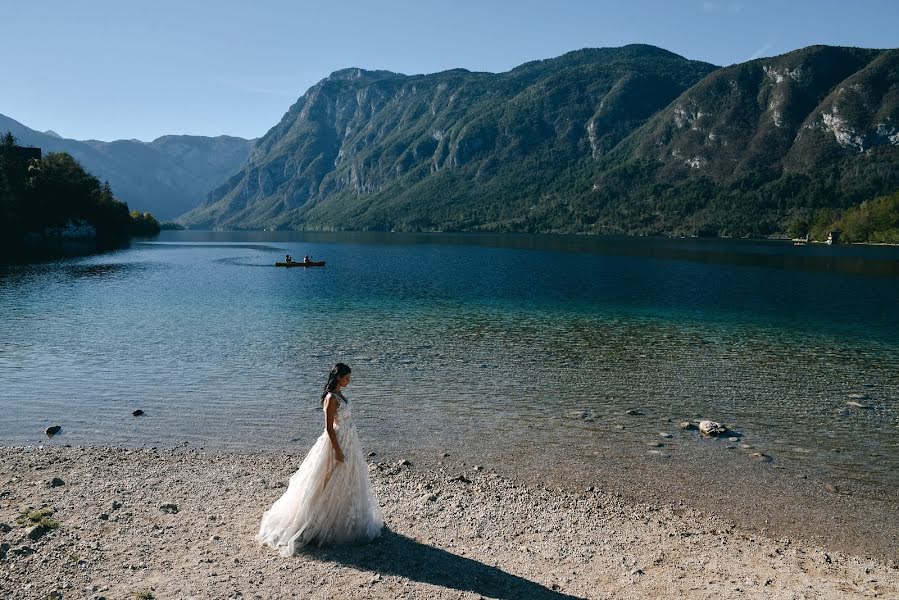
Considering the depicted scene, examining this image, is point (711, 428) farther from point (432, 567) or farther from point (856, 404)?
point (432, 567)

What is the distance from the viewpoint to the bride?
10.7 meters

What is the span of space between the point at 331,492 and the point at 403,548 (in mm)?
1749

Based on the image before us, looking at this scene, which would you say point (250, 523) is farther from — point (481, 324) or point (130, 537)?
point (481, 324)

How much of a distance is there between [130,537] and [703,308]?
47.8m

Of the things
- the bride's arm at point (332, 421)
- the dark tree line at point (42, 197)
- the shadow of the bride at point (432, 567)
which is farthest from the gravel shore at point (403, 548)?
the dark tree line at point (42, 197)

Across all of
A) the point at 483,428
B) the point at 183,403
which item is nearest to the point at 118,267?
the point at 183,403

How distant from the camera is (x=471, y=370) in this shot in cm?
2731

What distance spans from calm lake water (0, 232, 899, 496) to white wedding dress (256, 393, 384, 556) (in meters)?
6.33

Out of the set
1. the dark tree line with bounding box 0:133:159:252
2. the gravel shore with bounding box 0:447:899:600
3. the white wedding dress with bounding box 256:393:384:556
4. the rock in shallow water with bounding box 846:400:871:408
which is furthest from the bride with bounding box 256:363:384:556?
the dark tree line with bounding box 0:133:159:252

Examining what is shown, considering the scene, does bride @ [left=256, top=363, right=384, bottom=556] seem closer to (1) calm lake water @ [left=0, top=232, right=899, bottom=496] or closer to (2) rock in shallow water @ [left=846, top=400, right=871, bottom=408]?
(1) calm lake water @ [left=0, top=232, right=899, bottom=496]

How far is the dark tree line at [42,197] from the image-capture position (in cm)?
11531

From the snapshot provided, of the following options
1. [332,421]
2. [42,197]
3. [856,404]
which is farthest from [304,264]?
[332,421]

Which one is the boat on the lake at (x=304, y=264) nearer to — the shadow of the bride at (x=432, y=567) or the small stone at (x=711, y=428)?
the small stone at (x=711, y=428)

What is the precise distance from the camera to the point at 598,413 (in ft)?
70.2
